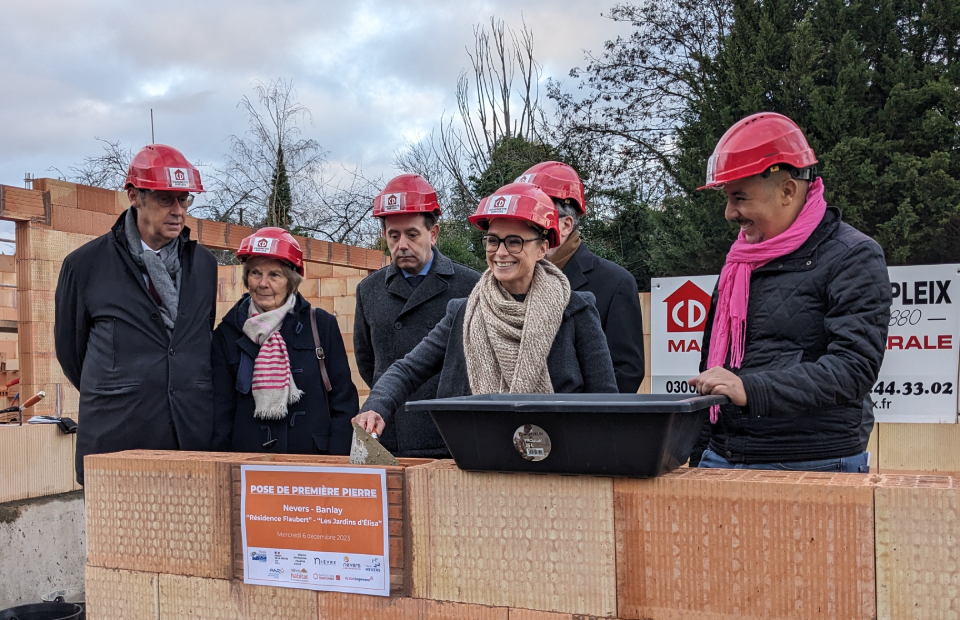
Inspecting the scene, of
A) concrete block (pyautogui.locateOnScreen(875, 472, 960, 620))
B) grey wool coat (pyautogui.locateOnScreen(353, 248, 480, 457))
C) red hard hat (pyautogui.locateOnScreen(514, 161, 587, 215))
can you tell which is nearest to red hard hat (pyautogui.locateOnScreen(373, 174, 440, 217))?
grey wool coat (pyautogui.locateOnScreen(353, 248, 480, 457))

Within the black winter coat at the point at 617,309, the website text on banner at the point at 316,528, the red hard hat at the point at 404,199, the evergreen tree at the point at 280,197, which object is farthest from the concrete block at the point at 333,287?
the evergreen tree at the point at 280,197

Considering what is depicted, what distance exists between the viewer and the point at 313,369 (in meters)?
3.64

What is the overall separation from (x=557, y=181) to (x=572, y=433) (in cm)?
180

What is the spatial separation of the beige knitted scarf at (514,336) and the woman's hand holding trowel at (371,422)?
0.29 meters

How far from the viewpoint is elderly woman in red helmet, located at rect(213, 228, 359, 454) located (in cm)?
352

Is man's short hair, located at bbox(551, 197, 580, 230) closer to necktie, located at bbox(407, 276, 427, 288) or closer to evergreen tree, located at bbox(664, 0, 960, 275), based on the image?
necktie, located at bbox(407, 276, 427, 288)

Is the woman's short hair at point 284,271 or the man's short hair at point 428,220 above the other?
the man's short hair at point 428,220

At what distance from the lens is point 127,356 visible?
3227 mm

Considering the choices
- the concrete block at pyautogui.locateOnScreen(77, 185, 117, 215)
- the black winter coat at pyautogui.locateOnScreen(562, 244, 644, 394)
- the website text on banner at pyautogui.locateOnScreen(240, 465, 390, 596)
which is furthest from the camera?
the concrete block at pyautogui.locateOnScreen(77, 185, 117, 215)

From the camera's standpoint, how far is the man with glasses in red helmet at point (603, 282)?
124 inches

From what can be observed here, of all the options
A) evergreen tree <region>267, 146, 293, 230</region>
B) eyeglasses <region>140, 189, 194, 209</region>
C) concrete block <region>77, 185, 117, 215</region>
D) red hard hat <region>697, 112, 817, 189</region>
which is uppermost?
evergreen tree <region>267, 146, 293, 230</region>

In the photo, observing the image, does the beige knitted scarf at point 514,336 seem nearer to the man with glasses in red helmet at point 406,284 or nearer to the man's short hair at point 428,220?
the man with glasses in red helmet at point 406,284

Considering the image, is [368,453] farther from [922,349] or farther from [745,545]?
[922,349]

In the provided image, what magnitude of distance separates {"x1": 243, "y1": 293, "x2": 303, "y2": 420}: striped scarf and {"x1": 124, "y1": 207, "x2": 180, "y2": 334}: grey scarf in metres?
0.36
